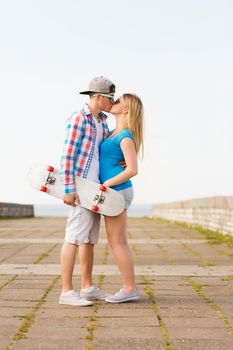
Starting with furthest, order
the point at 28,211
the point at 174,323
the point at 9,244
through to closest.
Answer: the point at 28,211 → the point at 9,244 → the point at 174,323

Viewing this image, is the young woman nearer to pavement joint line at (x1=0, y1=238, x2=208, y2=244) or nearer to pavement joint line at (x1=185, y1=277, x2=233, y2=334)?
pavement joint line at (x1=185, y1=277, x2=233, y2=334)

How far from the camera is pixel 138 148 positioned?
5.32m

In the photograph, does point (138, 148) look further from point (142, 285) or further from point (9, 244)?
point (9, 244)

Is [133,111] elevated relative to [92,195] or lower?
elevated

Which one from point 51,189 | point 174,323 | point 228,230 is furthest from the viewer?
point 228,230

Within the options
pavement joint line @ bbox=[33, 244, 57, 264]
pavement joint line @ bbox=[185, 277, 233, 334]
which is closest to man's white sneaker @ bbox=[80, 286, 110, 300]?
pavement joint line @ bbox=[185, 277, 233, 334]

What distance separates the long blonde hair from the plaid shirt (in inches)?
11.1

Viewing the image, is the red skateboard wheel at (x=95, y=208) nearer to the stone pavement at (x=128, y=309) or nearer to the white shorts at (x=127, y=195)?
the white shorts at (x=127, y=195)

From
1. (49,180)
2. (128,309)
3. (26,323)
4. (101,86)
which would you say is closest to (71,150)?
(49,180)

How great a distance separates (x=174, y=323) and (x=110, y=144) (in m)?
1.51

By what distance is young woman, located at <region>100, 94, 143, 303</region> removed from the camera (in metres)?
5.18

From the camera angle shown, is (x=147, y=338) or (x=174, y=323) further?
(x=174, y=323)

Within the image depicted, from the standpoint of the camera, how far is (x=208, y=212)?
609 inches

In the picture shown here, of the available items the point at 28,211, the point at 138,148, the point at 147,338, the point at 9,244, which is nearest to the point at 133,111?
the point at 138,148
